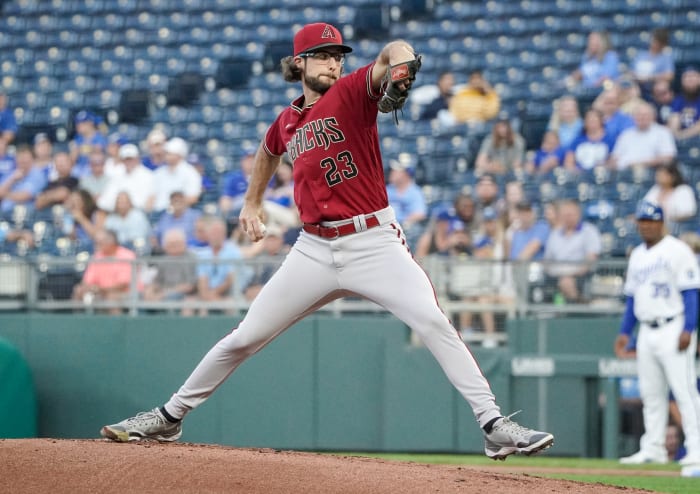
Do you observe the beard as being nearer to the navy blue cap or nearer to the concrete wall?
the navy blue cap

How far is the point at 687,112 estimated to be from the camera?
11.1 metres

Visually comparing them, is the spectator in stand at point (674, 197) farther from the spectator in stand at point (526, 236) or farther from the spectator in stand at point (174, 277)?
the spectator in stand at point (174, 277)

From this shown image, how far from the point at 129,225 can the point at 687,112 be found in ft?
17.5

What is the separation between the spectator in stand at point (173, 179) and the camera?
438 inches

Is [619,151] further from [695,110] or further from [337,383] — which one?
[337,383]

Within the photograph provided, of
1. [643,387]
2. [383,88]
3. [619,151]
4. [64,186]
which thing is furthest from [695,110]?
[383,88]

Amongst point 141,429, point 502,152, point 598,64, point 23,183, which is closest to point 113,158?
point 23,183

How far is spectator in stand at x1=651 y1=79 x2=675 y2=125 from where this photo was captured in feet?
36.3

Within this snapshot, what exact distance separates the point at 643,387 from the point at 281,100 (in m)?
6.60

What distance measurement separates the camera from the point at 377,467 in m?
4.70

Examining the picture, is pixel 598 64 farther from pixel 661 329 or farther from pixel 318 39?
pixel 318 39

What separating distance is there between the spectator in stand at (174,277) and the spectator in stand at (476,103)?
12.2 feet

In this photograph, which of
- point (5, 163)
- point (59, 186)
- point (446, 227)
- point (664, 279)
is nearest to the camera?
point (664, 279)

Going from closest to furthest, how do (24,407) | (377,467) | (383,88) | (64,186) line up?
(383,88), (377,467), (24,407), (64,186)
